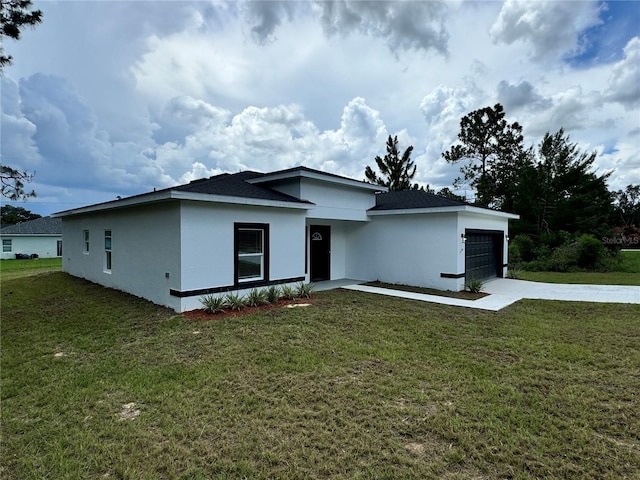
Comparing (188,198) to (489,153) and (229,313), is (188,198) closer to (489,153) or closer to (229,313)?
(229,313)

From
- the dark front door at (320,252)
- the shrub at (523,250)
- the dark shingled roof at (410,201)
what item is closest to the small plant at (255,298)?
the dark front door at (320,252)

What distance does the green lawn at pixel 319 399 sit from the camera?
114 inches

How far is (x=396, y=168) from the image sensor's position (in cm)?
3172

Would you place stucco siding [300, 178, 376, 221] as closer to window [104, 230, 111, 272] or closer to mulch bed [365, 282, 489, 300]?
mulch bed [365, 282, 489, 300]

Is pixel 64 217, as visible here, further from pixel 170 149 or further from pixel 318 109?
pixel 318 109

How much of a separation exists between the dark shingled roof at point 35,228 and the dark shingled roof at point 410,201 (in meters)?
36.5

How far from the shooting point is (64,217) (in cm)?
1529

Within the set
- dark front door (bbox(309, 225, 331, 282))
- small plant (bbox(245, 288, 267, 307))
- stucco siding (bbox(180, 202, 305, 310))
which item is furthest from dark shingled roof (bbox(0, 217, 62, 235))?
small plant (bbox(245, 288, 267, 307))

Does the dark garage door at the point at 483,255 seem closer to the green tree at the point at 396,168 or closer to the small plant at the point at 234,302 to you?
the small plant at the point at 234,302

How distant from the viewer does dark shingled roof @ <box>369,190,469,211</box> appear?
11932 mm

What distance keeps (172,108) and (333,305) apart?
1295cm

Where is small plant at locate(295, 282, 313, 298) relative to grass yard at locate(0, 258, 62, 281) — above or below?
above

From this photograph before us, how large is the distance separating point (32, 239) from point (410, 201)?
3904 centimetres

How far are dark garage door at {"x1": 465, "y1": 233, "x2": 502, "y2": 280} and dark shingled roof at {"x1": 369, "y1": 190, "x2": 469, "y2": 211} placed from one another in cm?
150
